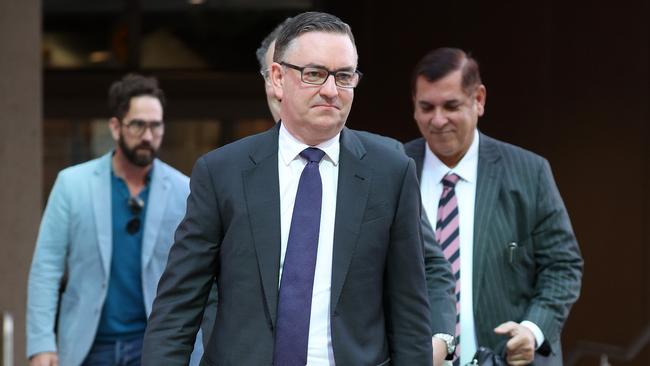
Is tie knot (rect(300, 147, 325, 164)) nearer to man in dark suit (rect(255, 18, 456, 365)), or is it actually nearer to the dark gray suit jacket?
the dark gray suit jacket

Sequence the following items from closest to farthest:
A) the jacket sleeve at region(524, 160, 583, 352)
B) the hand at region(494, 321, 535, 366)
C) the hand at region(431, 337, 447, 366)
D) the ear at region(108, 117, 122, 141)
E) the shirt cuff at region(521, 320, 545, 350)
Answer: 1. the hand at region(431, 337, 447, 366)
2. the hand at region(494, 321, 535, 366)
3. the shirt cuff at region(521, 320, 545, 350)
4. the jacket sleeve at region(524, 160, 583, 352)
5. the ear at region(108, 117, 122, 141)

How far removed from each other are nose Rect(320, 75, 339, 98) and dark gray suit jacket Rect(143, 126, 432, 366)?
9.0 inches

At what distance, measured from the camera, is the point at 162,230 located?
612 cm

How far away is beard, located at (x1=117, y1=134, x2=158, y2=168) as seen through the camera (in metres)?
6.27

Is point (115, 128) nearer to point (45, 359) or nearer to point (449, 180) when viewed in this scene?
point (45, 359)

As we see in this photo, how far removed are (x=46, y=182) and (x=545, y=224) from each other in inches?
222

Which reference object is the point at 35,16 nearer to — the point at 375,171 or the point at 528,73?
the point at 528,73

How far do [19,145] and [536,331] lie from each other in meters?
5.07

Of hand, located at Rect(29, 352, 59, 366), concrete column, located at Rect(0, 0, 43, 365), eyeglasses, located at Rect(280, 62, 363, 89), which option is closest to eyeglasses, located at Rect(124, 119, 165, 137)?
hand, located at Rect(29, 352, 59, 366)

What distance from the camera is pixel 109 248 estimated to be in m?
A: 6.12

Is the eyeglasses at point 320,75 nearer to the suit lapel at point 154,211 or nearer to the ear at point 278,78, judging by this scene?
the ear at point 278,78

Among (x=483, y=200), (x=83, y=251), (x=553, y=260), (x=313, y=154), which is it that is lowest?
(x=83, y=251)

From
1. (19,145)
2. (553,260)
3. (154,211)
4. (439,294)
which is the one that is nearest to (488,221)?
(553,260)

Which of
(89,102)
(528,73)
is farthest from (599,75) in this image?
(89,102)
